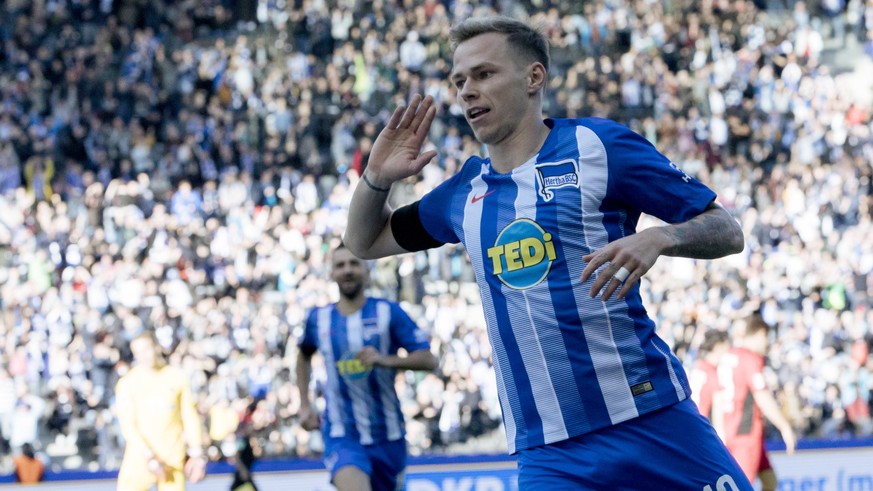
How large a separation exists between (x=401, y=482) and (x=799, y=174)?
1594 cm

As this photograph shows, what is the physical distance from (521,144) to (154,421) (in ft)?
25.8

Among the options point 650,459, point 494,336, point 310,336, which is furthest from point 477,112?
point 310,336

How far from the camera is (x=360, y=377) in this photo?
9.20 meters

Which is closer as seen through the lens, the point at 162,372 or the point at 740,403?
the point at 740,403

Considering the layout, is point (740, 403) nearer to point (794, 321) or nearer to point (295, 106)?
point (794, 321)

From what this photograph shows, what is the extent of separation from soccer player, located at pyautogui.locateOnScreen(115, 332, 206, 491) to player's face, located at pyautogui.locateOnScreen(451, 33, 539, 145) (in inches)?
298

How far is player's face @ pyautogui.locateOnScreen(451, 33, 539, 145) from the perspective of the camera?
478 centimetres

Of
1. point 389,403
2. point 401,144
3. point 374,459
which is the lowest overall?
point 374,459

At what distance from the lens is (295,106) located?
24578mm

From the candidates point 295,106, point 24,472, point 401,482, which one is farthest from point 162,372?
point 295,106

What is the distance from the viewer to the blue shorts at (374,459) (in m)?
8.95

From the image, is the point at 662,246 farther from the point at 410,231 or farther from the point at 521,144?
the point at 410,231

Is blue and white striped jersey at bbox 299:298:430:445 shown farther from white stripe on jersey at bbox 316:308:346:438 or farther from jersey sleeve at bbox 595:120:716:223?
jersey sleeve at bbox 595:120:716:223

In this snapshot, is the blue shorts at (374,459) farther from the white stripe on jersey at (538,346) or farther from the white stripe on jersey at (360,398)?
the white stripe on jersey at (538,346)
